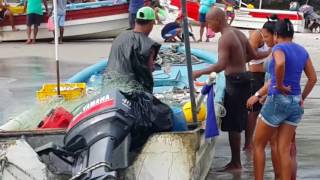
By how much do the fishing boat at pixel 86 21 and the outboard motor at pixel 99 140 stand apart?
655 inches

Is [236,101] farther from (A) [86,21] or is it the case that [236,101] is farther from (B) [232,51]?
(A) [86,21]

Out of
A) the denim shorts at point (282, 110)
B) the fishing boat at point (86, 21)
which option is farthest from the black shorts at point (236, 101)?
the fishing boat at point (86, 21)

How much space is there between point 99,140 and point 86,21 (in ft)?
56.8

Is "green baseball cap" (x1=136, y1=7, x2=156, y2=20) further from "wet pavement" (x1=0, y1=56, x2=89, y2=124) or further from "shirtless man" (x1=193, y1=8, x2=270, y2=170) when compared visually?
"wet pavement" (x1=0, y1=56, x2=89, y2=124)

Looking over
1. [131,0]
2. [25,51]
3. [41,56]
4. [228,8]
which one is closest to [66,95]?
[41,56]

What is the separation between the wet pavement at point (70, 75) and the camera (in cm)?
767

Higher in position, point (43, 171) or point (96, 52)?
point (43, 171)

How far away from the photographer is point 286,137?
6.15 metres

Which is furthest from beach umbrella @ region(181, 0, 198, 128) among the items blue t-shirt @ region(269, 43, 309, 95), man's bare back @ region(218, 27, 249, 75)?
man's bare back @ region(218, 27, 249, 75)

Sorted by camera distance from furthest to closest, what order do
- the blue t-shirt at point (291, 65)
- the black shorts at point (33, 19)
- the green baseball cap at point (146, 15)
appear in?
1. the black shorts at point (33, 19)
2. the green baseball cap at point (146, 15)
3. the blue t-shirt at point (291, 65)

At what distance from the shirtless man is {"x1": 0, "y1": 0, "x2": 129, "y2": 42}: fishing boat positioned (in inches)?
579

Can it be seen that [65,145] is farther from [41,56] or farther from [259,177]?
[41,56]

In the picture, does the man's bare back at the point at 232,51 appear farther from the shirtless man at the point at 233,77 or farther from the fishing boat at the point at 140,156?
the fishing boat at the point at 140,156

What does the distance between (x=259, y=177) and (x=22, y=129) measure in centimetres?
211
